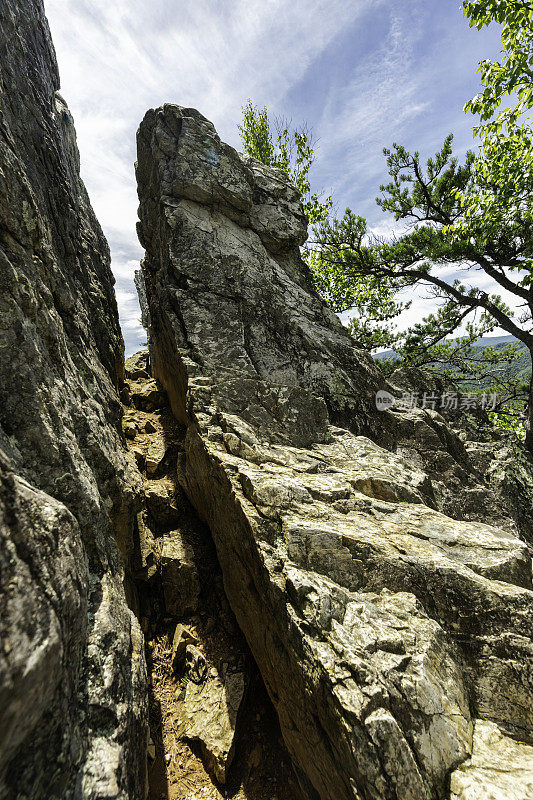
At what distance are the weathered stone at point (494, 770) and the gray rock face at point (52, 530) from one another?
11.5 feet

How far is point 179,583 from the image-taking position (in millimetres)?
7609

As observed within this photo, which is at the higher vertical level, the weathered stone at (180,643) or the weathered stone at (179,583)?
the weathered stone at (179,583)

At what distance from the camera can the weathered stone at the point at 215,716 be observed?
5.38 metres

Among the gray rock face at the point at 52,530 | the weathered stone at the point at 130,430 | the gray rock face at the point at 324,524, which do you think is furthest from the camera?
the weathered stone at the point at 130,430

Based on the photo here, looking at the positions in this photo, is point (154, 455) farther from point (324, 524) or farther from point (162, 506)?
point (324, 524)

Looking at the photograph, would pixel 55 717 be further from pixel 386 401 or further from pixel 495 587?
pixel 386 401

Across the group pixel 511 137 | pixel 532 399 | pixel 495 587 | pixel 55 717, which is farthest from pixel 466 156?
pixel 55 717

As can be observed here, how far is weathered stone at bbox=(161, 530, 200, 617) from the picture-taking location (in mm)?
7539

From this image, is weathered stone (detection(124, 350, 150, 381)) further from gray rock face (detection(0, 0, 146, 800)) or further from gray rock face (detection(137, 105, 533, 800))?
gray rock face (detection(0, 0, 146, 800))

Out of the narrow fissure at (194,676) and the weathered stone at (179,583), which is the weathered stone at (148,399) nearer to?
the narrow fissure at (194,676)

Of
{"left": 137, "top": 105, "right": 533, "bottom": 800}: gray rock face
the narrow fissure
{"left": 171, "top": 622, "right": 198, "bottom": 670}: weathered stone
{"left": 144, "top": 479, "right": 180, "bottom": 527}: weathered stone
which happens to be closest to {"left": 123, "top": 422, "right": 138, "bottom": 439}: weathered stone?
the narrow fissure

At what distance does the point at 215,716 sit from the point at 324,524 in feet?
12.9

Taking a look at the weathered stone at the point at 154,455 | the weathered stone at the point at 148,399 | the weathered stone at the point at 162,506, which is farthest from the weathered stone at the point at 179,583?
the weathered stone at the point at 148,399

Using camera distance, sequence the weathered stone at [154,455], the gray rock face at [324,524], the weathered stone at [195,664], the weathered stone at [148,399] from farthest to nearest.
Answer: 1. the weathered stone at [148,399]
2. the weathered stone at [154,455]
3. the weathered stone at [195,664]
4. the gray rock face at [324,524]
